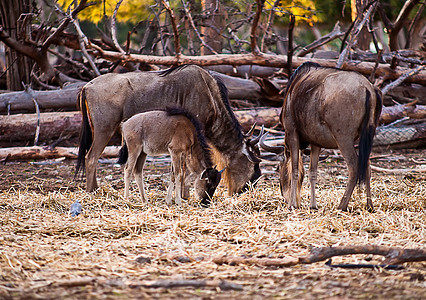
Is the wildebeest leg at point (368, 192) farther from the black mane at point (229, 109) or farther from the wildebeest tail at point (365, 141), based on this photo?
the black mane at point (229, 109)

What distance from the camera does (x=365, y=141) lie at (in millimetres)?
5637

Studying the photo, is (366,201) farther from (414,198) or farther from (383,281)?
(383,281)

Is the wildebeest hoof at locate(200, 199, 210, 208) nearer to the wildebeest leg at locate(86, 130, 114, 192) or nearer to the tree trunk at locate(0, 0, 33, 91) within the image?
the wildebeest leg at locate(86, 130, 114, 192)

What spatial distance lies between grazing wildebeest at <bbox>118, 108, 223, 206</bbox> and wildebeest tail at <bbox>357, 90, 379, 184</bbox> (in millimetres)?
1829

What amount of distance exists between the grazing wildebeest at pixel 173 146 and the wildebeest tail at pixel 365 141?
1829 mm

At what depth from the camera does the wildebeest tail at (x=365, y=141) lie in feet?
18.4

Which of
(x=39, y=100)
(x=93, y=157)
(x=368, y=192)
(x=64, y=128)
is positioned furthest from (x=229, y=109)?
(x=39, y=100)

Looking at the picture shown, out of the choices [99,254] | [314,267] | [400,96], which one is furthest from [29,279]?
[400,96]

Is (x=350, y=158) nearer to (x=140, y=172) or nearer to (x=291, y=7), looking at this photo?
(x=140, y=172)

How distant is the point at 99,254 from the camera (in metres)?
4.28

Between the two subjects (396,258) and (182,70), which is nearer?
(396,258)

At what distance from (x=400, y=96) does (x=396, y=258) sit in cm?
1044

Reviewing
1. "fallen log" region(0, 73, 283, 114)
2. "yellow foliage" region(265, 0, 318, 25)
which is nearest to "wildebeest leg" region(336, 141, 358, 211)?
"yellow foliage" region(265, 0, 318, 25)

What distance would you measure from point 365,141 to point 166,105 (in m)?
3.18
